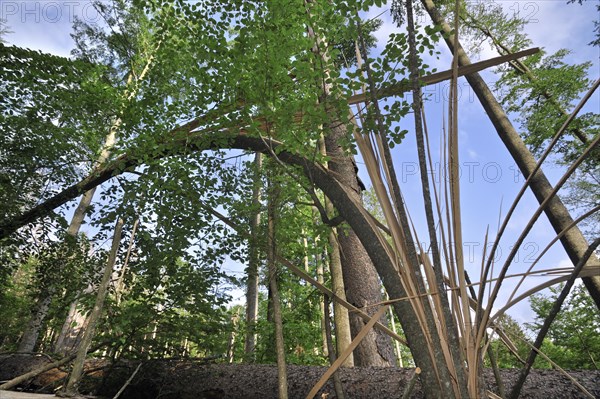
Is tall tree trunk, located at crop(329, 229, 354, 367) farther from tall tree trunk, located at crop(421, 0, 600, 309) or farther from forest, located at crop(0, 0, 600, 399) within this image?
tall tree trunk, located at crop(421, 0, 600, 309)

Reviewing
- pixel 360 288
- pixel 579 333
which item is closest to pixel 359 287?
pixel 360 288

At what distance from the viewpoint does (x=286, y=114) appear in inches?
79.7

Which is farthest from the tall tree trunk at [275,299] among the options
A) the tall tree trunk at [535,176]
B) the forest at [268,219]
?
the tall tree trunk at [535,176]

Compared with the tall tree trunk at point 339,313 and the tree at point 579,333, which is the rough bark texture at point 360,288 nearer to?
the tall tree trunk at point 339,313

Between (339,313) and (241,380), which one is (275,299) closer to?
(241,380)

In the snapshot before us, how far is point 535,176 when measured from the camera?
4062 mm

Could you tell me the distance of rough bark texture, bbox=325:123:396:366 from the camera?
303 centimetres

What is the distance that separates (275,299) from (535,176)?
3.81m

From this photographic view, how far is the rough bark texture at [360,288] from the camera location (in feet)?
9.93

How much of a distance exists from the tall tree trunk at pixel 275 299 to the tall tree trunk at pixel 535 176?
2575mm

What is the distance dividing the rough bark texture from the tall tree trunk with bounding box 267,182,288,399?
2.36 feet

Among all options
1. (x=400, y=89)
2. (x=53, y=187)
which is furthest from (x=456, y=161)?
(x=53, y=187)

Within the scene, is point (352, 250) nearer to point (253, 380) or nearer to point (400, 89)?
point (253, 380)

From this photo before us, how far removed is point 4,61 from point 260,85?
3.13m
